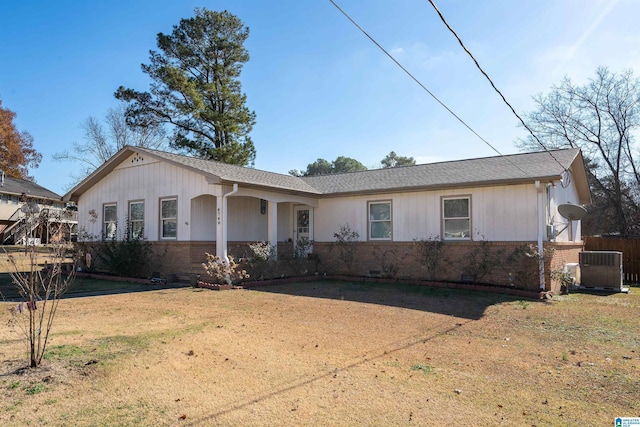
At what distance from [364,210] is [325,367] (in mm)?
10751

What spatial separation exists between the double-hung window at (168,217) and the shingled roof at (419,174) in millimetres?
1543

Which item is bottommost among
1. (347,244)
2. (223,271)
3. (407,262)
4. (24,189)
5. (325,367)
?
(325,367)

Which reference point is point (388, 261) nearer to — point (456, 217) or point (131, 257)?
point (456, 217)

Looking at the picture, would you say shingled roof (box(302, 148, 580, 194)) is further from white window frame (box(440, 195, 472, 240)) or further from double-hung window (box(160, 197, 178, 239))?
double-hung window (box(160, 197, 178, 239))

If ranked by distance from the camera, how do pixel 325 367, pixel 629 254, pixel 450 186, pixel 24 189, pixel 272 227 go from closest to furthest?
pixel 325 367, pixel 450 186, pixel 272 227, pixel 629 254, pixel 24 189

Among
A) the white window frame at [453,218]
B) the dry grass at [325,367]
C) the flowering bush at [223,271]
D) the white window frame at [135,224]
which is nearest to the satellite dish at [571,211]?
the white window frame at [453,218]

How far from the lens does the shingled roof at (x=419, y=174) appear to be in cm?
1285

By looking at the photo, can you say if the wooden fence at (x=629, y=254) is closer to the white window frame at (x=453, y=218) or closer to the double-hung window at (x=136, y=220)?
the white window frame at (x=453, y=218)

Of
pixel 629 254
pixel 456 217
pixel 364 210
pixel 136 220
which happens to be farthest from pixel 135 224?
pixel 629 254

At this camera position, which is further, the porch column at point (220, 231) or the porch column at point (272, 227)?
the porch column at point (272, 227)

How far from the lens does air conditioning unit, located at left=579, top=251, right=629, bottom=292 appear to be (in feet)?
43.6

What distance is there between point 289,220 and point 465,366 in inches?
510

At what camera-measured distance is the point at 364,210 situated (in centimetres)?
1573

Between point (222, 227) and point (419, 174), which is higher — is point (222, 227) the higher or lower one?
the lower one
